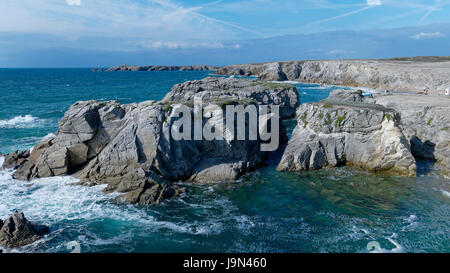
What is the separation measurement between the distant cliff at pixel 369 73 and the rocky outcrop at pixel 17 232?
7736 centimetres

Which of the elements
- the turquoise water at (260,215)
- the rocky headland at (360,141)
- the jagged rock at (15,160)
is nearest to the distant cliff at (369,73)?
the rocky headland at (360,141)

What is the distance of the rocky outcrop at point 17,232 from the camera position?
1759 centimetres

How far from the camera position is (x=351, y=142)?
1207 inches

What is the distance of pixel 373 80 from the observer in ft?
341

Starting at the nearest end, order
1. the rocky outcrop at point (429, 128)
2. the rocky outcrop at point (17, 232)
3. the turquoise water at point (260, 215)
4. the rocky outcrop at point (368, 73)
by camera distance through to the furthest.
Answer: the rocky outcrop at point (17, 232) < the turquoise water at point (260, 215) < the rocky outcrop at point (429, 128) < the rocky outcrop at point (368, 73)

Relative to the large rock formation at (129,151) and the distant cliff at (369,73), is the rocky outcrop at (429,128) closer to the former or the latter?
the large rock formation at (129,151)

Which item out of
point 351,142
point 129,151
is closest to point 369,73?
point 351,142

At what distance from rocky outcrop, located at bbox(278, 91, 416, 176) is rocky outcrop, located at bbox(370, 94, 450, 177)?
3180 millimetres

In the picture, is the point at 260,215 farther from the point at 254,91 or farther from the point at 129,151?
the point at 254,91

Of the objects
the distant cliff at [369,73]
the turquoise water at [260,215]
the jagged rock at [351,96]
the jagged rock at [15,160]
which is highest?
the distant cliff at [369,73]

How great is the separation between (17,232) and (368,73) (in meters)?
114

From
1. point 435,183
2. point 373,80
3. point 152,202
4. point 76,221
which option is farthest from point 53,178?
point 373,80

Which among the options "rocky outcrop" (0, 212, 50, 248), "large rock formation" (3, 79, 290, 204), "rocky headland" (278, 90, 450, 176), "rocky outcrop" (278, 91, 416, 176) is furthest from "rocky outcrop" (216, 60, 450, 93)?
"rocky outcrop" (0, 212, 50, 248)
